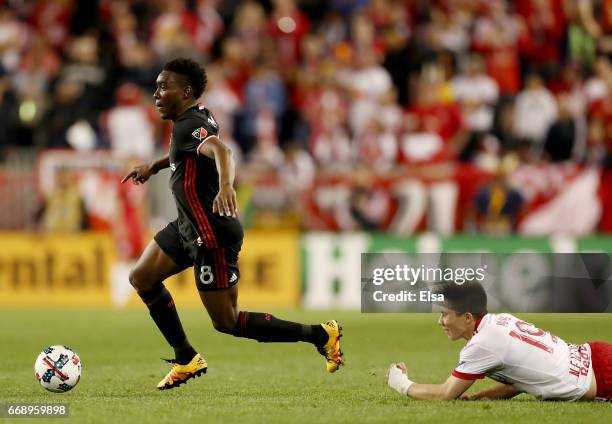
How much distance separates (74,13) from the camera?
22281 mm

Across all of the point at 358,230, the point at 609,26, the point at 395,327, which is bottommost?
the point at 395,327

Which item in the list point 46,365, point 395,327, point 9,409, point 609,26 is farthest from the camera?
point 609,26

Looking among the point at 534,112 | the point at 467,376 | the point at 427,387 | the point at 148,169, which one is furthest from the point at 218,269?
the point at 534,112

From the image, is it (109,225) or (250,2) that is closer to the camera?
(109,225)

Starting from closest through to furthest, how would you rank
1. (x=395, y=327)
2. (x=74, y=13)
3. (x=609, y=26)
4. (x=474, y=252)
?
(x=395, y=327) < (x=474, y=252) < (x=609, y=26) < (x=74, y=13)

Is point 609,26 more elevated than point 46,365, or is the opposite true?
point 609,26

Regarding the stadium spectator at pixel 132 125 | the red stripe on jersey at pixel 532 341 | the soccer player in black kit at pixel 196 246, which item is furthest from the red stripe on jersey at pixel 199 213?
the stadium spectator at pixel 132 125

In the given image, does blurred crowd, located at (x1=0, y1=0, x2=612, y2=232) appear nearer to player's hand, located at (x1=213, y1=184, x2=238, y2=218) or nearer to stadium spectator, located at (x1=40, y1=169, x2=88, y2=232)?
stadium spectator, located at (x1=40, y1=169, x2=88, y2=232)

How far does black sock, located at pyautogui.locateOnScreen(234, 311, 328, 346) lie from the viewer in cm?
858

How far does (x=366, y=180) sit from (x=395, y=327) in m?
3.56

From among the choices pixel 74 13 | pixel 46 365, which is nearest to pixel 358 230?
pixel 74 13

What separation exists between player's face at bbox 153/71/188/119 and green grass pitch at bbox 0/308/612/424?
82.0 inches

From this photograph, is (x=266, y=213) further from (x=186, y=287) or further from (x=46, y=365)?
(x=46, y=365)

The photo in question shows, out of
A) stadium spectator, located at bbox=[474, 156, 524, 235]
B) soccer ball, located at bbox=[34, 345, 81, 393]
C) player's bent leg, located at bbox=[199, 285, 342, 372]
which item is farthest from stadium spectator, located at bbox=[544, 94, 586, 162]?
soccer ball, located at bbox=[34, 345, 81, 393]
